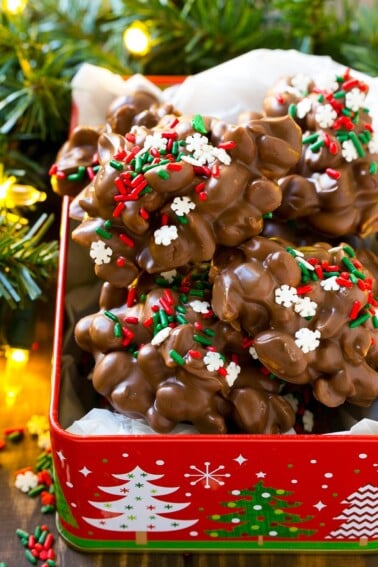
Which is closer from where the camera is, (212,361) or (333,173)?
(212,361)

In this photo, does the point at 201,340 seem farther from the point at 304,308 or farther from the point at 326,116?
the point at 326,116

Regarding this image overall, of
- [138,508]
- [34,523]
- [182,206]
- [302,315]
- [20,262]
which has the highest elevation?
[182,206]

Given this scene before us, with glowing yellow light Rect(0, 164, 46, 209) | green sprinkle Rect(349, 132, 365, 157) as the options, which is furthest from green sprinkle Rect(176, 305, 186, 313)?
glowing yellow light Rect(0, 164, 46, 209)

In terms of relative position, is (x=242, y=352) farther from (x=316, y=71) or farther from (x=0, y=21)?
(x=0, y=21)

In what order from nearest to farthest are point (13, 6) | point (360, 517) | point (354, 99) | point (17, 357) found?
point (360, 517)
point (354, 99)
point (17, 357)
point (13, 6)

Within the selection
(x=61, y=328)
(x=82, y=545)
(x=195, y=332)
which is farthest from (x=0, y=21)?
(x=82, y=545)

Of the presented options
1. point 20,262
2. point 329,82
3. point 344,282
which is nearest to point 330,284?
point 344,282

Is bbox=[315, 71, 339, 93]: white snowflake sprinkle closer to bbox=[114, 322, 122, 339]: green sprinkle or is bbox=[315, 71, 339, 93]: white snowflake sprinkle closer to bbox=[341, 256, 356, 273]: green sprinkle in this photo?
bbox=[341, 256, 356, 273]: green sprinkle

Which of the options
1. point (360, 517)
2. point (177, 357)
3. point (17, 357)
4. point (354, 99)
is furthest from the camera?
point (17, 357)
